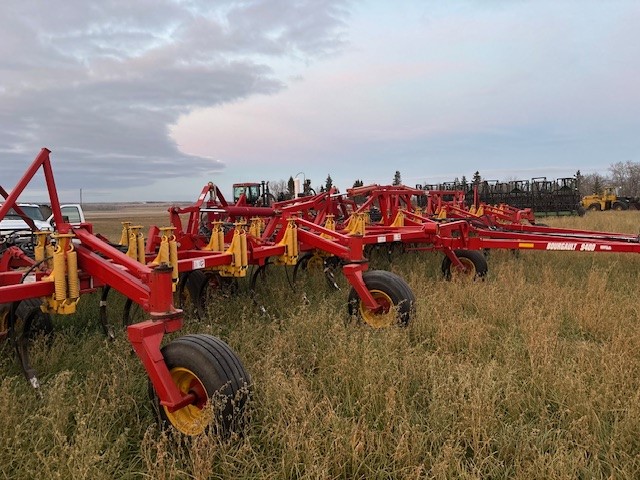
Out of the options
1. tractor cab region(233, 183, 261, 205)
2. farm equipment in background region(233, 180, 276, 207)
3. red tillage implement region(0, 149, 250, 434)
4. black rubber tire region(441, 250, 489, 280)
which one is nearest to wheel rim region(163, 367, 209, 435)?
red tillage implement region(0, 149, 250, 434)

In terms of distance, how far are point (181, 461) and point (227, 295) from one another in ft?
10.3

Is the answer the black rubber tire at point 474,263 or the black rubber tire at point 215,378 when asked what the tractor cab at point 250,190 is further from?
the black rubber tire at point 215,378

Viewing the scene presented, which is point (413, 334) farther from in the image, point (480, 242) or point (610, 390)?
point (480, 242)

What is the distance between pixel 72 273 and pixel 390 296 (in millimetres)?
2610

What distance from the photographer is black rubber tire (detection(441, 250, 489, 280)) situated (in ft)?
21.6

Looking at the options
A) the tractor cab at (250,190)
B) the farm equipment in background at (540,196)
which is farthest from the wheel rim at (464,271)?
the farm equipment in background at (540,196)

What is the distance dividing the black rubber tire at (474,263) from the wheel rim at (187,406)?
16.0ft

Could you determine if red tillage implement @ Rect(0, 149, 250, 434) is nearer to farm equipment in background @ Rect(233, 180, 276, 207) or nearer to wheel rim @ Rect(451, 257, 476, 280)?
wheel rim @ Rect(451, 257, 476, 280)

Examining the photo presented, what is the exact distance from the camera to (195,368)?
2314mm

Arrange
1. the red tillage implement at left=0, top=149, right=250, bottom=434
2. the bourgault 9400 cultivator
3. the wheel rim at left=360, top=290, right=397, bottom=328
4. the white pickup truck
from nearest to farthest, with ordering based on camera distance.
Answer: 1. the red tillage implement at left=0, top=149, right=250, bottom=434
2. the wheel rim at left=360, top=290, right=397, bottom=328
3. the bourgault 9400 cultivator
4. the white pickup truck

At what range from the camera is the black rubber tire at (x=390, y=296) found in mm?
4086

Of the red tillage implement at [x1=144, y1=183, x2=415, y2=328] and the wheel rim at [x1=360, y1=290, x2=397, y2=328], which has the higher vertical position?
the red tillage implement at [x1=144, y1=183, x2=415, y2=328]

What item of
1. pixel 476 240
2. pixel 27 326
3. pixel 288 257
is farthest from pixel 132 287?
pixel 476 240

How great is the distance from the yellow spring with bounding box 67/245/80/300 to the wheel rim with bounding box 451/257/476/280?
15.9ft
